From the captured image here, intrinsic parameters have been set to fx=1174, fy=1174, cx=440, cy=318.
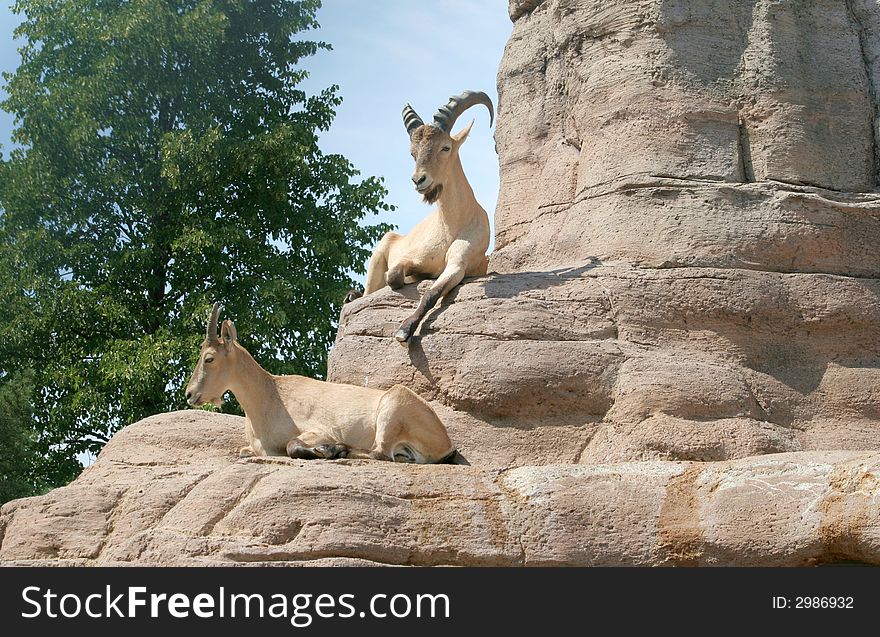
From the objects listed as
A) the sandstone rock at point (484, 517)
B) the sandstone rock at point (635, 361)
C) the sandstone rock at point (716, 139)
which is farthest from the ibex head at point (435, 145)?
the sandstone rock at point (484, 517)

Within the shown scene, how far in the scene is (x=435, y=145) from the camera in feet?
31.8

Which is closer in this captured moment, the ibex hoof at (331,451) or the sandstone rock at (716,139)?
the ibex hoof at (331,451)

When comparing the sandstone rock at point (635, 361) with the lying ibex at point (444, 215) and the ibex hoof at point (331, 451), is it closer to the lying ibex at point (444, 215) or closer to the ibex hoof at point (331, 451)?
the lying ibex at point (444, 215)

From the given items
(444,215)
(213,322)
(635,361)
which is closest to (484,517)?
(635,361)

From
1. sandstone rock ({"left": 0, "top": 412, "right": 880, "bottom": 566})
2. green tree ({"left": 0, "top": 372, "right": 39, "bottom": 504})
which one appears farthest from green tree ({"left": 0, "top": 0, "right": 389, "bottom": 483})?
sandstone rock ({"left": 0, "top": 412, "right": 880, "bottom": 566})

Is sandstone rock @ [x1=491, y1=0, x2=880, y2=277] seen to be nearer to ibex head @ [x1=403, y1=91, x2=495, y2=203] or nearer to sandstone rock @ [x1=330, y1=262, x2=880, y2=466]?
sandstone rock @ [x1=330, y1=262, x2=880, y2=466]

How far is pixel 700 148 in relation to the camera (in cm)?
1005

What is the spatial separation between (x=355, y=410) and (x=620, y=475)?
85.2 inches

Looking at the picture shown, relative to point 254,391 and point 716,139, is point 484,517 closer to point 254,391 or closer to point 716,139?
point 254,391

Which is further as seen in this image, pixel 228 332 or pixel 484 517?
pixel 228 332

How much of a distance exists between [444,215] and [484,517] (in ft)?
12.0

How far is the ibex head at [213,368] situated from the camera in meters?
8.72

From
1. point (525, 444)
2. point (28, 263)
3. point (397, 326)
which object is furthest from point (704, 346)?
point (28, 263)

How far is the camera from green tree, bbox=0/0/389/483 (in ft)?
53.8
